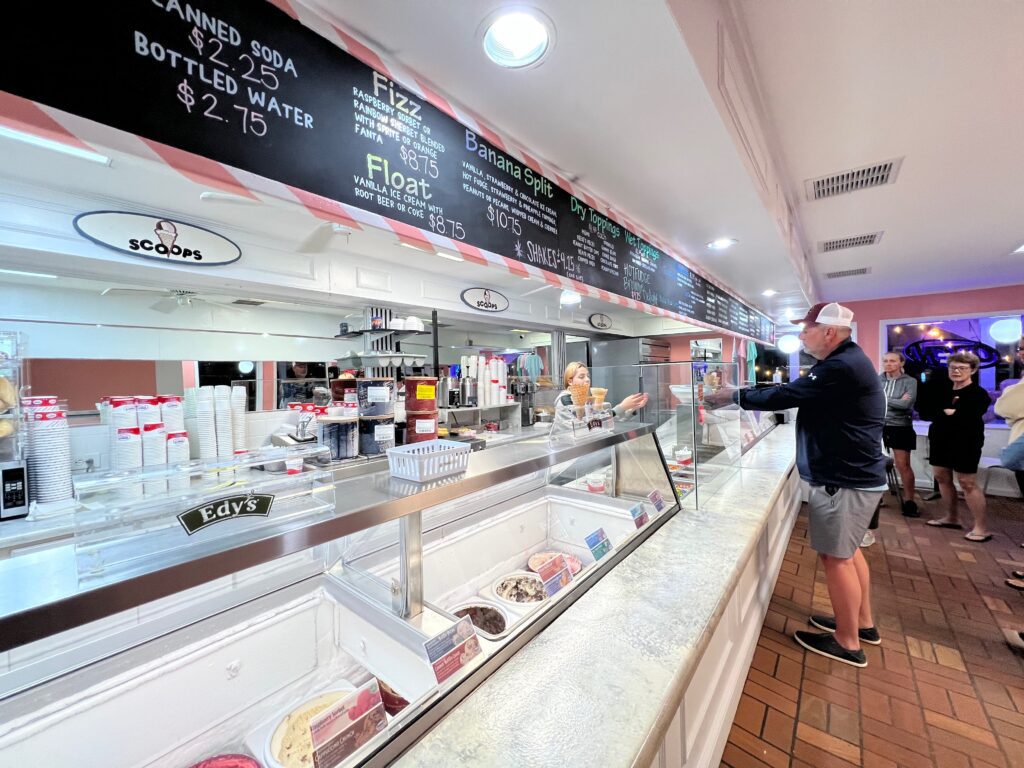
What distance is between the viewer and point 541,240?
6.15 feet

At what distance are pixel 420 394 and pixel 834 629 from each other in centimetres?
284

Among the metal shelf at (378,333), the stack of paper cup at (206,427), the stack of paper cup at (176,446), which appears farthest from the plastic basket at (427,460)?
the metal shelf at (378,333)

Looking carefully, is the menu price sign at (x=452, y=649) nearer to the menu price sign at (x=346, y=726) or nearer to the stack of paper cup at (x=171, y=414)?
the menu price sign at (x=346, y=726)

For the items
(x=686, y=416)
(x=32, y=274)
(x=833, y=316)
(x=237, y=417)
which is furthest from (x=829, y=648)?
(x=32, y=274)

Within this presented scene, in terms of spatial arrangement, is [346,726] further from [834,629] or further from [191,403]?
[834,629]

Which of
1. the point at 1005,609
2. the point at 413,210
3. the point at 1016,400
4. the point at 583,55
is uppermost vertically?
the point at 583,55

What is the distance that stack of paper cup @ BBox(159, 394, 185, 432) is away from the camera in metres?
1.58

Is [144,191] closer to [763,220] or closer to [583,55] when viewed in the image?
[583,55]

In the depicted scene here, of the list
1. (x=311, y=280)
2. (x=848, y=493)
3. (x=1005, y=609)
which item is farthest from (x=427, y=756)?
(x=1005, y=609)

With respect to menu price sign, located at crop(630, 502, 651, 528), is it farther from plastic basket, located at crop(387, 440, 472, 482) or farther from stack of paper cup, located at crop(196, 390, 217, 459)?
stack of paper cup, located at crop(196, 390, 217, 459)

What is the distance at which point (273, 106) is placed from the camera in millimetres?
1014

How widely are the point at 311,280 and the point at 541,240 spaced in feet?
7.45

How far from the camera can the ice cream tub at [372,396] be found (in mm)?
1481

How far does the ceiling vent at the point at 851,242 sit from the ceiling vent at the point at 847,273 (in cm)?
98
